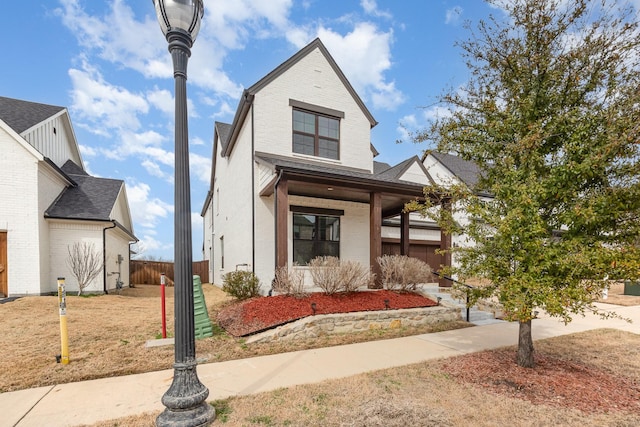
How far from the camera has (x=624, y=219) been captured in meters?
4.20

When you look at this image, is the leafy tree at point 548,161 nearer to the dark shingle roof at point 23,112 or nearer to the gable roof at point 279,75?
the gable roof at point 279,75

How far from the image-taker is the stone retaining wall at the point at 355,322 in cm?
636

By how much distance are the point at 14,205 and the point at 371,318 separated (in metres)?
12.7

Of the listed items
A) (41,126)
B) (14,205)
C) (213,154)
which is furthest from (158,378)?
(213,154)

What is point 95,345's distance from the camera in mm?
5832

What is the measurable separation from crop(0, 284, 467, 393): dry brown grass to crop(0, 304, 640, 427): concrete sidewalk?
1.01 ft

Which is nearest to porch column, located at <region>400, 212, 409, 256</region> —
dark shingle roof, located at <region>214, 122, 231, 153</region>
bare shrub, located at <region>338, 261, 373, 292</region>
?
bare shrub, located at <region>338, 261, 373, 292</region>

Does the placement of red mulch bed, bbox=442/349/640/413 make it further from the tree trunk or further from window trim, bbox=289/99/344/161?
window trim, bbox=289/99/344/161

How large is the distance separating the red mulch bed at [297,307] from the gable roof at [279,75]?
7.26 meters

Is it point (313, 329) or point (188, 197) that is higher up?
point (188, 197)

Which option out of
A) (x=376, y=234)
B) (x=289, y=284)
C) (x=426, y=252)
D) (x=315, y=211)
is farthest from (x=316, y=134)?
(x=426, y=252)

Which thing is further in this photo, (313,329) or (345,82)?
(345,82)

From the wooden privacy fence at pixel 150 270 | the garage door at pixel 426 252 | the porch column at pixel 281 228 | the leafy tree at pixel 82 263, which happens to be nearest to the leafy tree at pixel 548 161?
the porch column at pixel 281 228

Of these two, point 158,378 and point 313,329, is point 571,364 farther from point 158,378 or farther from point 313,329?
point 158,378
